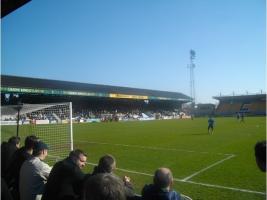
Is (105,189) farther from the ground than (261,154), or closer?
closer

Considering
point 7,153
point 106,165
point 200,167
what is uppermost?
point 106,165

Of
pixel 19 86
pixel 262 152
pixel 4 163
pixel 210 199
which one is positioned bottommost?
pixel 210 199

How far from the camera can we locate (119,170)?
1114 cm

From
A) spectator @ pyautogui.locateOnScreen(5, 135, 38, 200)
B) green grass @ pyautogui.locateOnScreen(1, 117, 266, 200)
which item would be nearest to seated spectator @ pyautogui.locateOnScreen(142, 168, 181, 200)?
spectator @ pyautogui.locateOnScreen(5, 135, 38, 200)

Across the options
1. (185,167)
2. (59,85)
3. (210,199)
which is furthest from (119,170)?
(59,85)

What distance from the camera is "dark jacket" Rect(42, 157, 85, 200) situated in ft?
15.3

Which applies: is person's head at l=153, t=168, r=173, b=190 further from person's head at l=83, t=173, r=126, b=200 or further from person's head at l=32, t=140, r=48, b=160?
person's head at l=32, t=140, r=48, b=160

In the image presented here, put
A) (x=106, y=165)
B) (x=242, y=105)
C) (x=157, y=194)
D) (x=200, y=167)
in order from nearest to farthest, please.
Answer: (x=157, y=194) < (x=106, y=165) < (x=200, y=167) < (x=242, y=105)

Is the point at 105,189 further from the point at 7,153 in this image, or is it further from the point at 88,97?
the point at 88,97

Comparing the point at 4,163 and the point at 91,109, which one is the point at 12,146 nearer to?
the point at 4,163

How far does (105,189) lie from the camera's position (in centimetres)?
217

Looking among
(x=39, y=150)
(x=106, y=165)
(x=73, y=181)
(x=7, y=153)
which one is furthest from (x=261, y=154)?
(x=7, y=153)

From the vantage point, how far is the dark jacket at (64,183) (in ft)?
15.3

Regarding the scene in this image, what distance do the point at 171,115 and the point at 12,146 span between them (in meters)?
72.5
